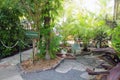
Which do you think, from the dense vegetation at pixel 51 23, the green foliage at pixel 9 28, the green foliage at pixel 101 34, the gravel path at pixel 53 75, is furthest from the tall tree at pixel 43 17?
the green foliage at pixel 101 34

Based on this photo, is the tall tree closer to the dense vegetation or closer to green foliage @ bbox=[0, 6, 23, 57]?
the dense vegetation

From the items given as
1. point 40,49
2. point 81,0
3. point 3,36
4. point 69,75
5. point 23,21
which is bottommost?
point 69,75

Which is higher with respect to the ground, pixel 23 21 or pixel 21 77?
pixel 23 21

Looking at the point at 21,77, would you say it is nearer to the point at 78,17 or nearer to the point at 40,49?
the point at 40,49

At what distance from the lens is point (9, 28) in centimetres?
702

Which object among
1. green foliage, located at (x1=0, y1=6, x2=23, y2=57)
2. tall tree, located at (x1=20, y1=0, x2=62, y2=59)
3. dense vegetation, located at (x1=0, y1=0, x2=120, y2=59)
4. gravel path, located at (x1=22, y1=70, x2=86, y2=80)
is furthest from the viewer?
green foliage, located at (x1=0, y1=6, x2=23, y2=57)

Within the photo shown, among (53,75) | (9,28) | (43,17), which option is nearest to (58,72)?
(53,75)

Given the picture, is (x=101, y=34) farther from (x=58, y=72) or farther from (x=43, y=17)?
(x=58, y=72)

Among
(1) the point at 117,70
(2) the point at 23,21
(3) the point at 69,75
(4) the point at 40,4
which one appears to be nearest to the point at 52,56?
(3) the point at 69,75

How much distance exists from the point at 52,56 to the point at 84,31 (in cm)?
171

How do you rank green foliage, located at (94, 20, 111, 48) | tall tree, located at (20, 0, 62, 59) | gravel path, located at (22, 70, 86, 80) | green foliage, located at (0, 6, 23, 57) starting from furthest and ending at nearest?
green foliage, located at (94, 20, 111, 48)
green foliage, located at (0, 6, 23, 57)
tall tree, located at (20, 0, 62, 59)
gravel path, located at (22, 70, 86, 80)

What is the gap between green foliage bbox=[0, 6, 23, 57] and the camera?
674 cm

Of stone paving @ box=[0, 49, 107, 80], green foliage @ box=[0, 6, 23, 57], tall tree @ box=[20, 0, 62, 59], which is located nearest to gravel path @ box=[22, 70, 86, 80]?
stone paving @ box=[0, 49, 107, 80]

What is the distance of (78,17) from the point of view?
7246 mm
